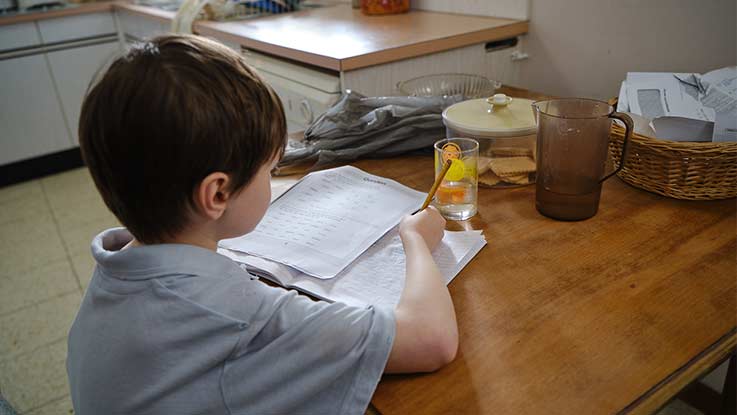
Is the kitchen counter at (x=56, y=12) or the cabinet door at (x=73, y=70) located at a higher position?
the kitchen counter at (x=56, y=12)

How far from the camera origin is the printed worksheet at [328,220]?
2.59 feet

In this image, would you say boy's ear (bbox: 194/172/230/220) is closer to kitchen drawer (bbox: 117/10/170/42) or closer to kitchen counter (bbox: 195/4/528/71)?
kitchen counter (bbox: 195/4/528/71)

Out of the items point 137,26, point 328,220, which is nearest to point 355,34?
point 328,220

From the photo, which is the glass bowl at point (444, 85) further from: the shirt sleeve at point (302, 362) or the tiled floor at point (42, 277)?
the tiled floor at point (42, 277)

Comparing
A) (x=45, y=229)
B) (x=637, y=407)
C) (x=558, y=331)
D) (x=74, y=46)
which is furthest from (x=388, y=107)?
(x=74, y=46)

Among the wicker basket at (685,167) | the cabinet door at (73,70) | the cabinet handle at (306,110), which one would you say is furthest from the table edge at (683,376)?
the cabinet door at (73,70)

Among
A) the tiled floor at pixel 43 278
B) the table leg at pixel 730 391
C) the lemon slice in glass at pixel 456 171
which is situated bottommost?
the tiled floor at pixel 43 278

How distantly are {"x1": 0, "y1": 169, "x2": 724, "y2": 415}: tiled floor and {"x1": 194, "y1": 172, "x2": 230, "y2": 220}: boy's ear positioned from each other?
0.44m

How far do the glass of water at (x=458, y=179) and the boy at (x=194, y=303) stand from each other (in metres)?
0.34

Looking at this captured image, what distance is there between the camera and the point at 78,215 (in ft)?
8.63

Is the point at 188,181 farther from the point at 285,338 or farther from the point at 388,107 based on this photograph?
the point at 388,107

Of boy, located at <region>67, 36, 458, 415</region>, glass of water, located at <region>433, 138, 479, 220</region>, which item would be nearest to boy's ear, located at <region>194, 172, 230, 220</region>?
boy, located at <region>67, 36, 458, 415</region>

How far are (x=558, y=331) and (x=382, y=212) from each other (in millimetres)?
357

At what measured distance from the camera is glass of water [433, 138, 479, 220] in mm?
886
